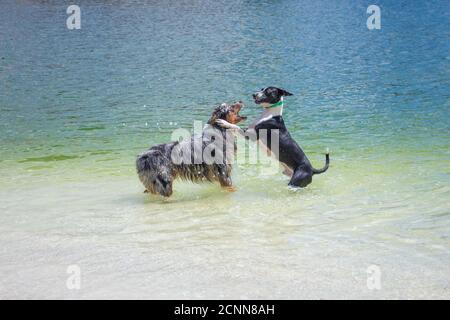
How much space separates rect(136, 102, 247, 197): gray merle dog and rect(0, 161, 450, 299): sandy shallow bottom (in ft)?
0.70

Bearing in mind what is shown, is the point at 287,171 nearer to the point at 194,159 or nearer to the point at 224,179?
the point at 224,179

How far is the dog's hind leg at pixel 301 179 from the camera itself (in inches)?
313

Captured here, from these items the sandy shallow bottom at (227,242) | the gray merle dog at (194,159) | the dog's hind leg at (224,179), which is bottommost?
the sandy shallow bottom at (227,242)

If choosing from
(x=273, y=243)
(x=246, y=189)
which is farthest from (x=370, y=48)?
(x=273, y=243)

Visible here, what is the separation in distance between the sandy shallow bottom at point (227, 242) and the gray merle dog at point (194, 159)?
212 millimetres

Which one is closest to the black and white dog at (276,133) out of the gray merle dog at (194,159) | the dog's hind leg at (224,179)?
the gray merle dog at (194,159)

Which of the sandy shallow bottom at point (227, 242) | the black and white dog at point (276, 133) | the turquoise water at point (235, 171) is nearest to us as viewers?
the sandy shallow bottom at point (227, 242)

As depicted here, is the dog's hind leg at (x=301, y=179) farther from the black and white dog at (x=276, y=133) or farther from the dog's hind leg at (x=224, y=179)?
the dog's hind leg at (x=224, y=179)

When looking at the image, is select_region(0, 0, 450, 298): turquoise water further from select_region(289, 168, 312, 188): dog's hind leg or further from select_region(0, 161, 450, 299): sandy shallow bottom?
select_region(289, 168, 312, 188): dog's hind leg

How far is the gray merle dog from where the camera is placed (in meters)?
7.77

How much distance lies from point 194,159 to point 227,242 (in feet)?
7.28

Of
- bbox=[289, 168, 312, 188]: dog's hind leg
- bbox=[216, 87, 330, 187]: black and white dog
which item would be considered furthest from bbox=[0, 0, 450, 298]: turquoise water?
bbox=[216, 87, 330, 187]: black and white dog

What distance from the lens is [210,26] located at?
29.3 meters

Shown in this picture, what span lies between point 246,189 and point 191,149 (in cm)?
87
